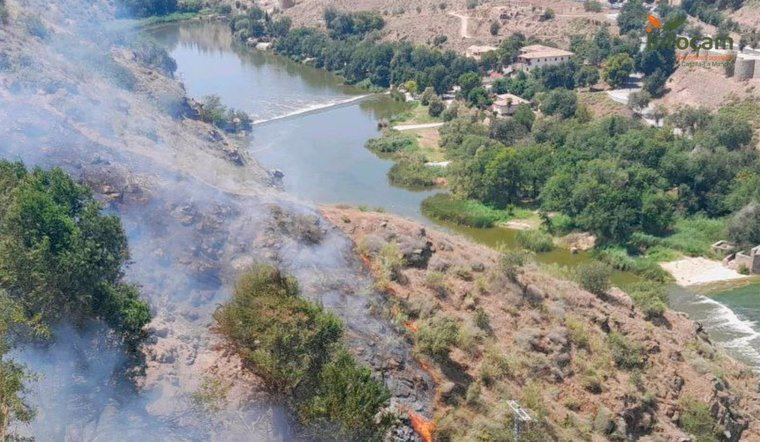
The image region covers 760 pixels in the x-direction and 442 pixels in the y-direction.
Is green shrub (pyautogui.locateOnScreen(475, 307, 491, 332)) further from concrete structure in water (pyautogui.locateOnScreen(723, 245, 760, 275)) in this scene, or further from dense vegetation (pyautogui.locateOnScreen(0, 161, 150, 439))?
concrete structure in water (pyautogui.locateOnScreen(723, 245, 760, 275))

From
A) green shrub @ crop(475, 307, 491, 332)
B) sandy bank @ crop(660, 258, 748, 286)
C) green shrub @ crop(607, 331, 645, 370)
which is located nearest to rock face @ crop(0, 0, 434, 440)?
green shrub @ crop(475, 307, 491, 332)

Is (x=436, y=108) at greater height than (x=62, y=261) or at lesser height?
lesser

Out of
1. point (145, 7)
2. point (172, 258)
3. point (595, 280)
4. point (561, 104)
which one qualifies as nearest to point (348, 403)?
point (172, 258)

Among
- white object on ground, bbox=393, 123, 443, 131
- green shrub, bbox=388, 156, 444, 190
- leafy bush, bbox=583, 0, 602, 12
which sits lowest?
green shrub, bbox=388, 156, 444, 190

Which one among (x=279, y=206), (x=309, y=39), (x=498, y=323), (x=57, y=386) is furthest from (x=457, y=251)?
(x=309, y=39)

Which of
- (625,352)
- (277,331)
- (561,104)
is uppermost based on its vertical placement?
(277,331)

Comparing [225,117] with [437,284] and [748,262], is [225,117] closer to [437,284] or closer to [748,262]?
[748,262]

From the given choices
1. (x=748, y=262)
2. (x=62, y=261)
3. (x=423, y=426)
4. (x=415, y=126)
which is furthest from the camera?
(x=415, y=126)
